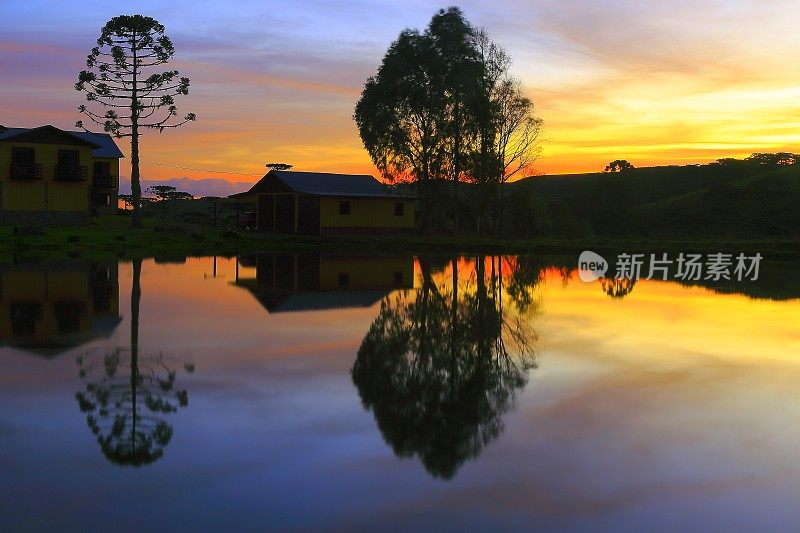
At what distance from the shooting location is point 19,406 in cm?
853

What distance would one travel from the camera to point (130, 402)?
8.91 meters

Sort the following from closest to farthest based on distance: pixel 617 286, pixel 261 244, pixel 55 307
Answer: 1. pixel 55 307
2. pixel 617 286
3. pixel 261 244

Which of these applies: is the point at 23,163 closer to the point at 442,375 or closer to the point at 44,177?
the point at 44,177

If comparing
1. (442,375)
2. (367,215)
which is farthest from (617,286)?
(367,215)

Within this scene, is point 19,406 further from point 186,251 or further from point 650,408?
point 186,251

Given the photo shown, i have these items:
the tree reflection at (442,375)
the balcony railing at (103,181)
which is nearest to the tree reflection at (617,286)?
the tree reflection at (442,375)

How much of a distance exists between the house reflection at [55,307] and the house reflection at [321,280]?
12.8ft

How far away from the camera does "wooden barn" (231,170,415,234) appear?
→ 169 feet

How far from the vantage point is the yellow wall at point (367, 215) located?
2029 inches

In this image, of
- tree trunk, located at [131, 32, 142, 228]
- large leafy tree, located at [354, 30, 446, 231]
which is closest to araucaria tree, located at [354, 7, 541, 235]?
large leafy tree, located at [354, 30, 446, 231]

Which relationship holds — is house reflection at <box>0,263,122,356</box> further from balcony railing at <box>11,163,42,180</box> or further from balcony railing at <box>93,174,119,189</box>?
balcony railing at <box>93,174,119,189</box>

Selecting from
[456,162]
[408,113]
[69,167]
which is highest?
[408,113]

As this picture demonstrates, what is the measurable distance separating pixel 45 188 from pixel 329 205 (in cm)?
1803

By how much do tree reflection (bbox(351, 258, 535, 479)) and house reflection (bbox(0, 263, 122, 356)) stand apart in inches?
201
